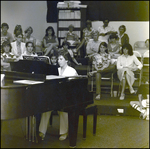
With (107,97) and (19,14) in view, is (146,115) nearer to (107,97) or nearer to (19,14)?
(107,97)

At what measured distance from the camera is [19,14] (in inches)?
246

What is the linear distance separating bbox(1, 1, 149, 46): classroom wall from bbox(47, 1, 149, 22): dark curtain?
5.0 inches

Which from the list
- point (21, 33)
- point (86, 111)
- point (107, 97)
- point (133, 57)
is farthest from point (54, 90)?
point (21, 33)

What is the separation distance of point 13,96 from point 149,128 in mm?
2573

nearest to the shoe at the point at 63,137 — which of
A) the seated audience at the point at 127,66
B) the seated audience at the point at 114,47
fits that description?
the seated audience at the point at 127,66

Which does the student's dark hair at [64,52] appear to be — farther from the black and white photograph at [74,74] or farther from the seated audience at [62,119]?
the seated audience at [62,119]

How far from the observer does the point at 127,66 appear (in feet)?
18.3

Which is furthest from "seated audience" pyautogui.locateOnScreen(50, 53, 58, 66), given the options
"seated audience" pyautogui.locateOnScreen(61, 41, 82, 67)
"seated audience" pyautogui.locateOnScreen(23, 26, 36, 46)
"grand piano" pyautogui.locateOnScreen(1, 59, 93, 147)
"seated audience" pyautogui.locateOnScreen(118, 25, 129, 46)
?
"grand piano" pyautogui.locateOnScreen(1, 59, 93, 147)

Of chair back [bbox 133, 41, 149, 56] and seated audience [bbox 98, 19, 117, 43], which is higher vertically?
seated audience [bbox 98, 19, 117, 43]

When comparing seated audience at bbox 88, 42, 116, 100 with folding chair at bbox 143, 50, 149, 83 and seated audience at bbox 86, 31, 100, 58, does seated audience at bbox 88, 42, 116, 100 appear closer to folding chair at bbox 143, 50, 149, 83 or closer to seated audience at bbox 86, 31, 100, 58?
seated audience at bbox 86, 31, 100, 58

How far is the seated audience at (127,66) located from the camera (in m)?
5.44

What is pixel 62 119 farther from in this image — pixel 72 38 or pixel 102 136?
pixel 72 38

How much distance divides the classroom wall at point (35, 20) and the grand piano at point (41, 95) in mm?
3210

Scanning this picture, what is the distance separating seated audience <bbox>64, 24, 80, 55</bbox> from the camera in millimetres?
6629
